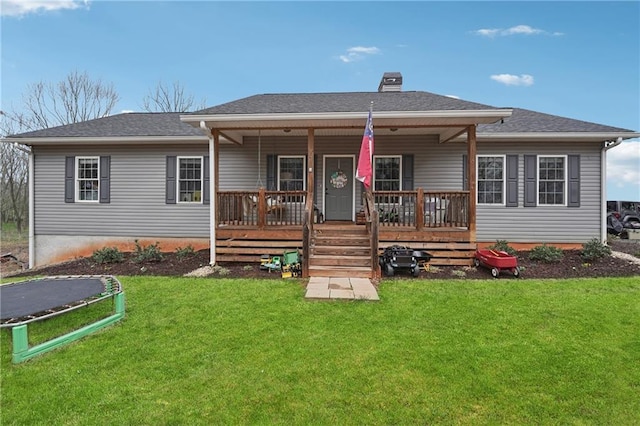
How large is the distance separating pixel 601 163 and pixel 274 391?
10.4m

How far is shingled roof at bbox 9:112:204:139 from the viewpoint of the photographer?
9.10m

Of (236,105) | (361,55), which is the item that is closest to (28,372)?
(236,105)

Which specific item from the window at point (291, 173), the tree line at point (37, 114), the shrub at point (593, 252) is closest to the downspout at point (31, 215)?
the window at point (291, 173)

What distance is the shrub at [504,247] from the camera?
811 cm

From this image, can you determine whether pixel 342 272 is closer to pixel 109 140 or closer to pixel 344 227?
pixel 344 227

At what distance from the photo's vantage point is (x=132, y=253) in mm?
9078

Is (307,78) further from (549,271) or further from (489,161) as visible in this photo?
(549,271)

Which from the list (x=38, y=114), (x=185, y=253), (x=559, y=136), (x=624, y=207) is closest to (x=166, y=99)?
(x=38, y=114)

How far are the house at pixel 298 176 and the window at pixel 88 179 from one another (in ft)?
0.10

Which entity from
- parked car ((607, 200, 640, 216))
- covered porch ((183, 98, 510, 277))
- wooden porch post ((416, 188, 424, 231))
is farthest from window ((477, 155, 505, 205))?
parked car ((607, 200, 640, 216))

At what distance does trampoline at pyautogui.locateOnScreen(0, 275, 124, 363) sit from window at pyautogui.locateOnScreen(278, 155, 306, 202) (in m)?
5.50

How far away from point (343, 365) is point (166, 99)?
22.6 m

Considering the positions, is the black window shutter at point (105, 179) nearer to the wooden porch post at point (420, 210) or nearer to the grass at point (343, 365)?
the grass at point (343, 365)

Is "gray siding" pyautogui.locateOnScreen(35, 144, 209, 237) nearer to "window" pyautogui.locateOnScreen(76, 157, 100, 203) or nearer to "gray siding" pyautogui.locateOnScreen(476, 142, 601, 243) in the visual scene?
"window" pyautogui.locateOnScreen(76, 157, 100, 203)
